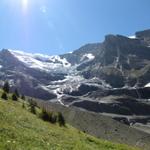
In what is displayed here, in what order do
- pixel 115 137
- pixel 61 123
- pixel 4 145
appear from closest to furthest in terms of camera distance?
pixel 4 145, pixel 61 123, pixel 115 137

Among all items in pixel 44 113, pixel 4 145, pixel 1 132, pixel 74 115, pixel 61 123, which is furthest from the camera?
pixel 74 115

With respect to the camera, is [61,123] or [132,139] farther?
[132,139]

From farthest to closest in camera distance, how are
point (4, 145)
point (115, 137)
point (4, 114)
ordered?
point (115, 137)
point (4, 114)
point (4, 145)

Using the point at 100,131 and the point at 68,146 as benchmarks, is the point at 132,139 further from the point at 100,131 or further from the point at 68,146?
the point at 68,146

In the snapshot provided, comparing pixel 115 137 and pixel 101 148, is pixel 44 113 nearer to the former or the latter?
pixel 101 148

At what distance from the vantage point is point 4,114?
1425 inches

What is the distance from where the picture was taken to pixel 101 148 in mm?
37750

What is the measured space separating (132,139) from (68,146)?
108 metres

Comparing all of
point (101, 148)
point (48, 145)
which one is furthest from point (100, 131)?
point (48, 145)

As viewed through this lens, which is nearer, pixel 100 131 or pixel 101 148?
pixel 101 148

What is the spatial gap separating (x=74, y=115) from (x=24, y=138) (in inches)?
4685

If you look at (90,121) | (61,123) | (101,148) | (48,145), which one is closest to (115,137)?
(90,121)

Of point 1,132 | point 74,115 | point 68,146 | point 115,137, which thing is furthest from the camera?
point 74,115

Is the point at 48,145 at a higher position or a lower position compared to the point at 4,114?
lower
